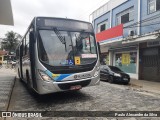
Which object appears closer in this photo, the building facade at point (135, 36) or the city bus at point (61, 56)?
the city bus at point (61, 56)

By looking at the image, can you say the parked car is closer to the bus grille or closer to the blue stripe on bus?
the bus grille

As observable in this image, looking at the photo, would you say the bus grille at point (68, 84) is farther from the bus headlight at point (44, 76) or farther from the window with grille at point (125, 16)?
the window with grille at point (125, 16)

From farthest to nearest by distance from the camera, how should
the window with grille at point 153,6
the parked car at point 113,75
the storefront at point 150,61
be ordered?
the storefront at point 150,61, the window with grille at point 153,6, the parked car at point 113,75

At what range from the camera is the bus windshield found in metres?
6.43

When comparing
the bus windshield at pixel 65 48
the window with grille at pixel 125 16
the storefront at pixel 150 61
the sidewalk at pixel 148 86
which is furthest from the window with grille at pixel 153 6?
the bus windshield at pixel 65 48

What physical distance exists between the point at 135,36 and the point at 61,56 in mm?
10275

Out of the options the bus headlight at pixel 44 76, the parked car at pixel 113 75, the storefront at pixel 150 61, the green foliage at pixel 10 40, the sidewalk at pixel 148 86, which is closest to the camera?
the bus headlight at pixel 44 76

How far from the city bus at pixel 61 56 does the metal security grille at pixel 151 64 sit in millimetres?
9997

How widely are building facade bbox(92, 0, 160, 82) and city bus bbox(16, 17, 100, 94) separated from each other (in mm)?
7896

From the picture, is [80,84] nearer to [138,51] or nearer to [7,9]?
[7,9]

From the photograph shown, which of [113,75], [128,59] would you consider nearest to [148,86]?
[113,75]

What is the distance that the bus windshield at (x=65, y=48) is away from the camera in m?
6.43

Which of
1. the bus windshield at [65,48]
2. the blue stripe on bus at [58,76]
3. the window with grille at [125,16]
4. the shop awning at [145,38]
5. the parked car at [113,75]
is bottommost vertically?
the parked car at [113,75]

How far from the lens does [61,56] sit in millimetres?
6590
